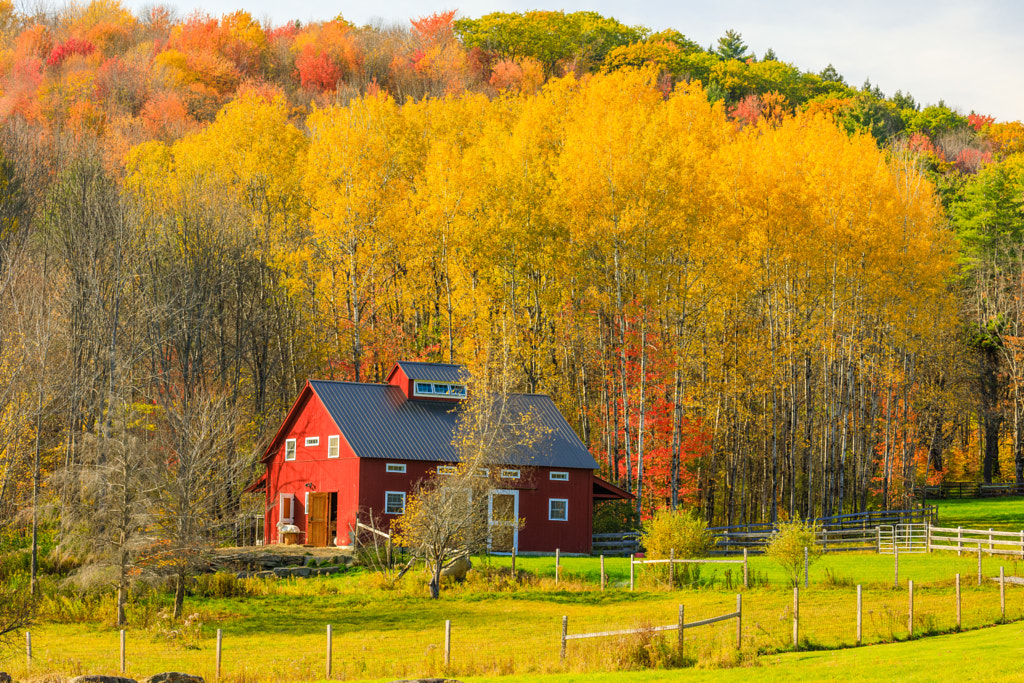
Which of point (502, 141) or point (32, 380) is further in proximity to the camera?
point (502, 141)

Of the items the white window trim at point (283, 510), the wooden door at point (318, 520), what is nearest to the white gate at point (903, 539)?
the wooden door at point (318, 520)

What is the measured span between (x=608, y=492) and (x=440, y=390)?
730cm

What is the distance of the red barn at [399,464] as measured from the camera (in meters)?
36.8

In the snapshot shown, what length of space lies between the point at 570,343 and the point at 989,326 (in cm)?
2889

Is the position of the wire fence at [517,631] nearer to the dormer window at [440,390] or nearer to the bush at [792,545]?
the bush at [792,545]

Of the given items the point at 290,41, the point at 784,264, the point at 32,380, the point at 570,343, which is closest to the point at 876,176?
the point at 784,264

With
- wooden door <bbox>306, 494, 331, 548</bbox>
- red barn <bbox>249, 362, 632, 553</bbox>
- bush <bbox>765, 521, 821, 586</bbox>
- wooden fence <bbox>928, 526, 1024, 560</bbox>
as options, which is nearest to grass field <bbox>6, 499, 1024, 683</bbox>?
wooden fence <bbox>928, 526, 1024, 560</bbox>

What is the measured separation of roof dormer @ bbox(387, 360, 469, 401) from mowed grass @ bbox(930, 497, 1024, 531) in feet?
78.1

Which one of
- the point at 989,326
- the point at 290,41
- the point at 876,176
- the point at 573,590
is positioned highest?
the point at 290,41

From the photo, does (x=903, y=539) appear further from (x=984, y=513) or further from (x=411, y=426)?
(x=411, y=426)

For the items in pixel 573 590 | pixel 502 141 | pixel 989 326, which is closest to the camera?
pixel 573 590

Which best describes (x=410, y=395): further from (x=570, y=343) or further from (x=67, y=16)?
(x=67, y=16)

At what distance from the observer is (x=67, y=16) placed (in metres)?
97.8

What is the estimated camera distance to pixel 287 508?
40.6 metres
